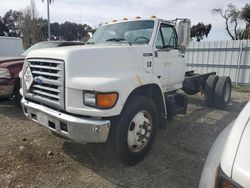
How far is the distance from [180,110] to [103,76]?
83.2 inches

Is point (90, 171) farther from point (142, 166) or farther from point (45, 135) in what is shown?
point (45, 135)

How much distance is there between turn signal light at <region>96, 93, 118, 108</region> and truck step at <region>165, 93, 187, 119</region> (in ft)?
5.62

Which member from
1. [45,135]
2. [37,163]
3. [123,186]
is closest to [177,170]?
[123,186]

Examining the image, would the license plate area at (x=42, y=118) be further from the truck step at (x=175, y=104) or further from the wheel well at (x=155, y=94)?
the truck step at (x=175, y=104)

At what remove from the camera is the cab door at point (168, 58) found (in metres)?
4.46

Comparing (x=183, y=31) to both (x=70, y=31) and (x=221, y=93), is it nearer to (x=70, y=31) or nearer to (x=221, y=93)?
(x=221, y=93)

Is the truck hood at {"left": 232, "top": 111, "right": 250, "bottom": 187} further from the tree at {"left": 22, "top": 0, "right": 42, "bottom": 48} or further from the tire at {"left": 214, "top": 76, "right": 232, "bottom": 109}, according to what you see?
the tree at {"left": 22, "top": 0, "right": 42, "bottom": 48}

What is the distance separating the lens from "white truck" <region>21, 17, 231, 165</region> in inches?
118

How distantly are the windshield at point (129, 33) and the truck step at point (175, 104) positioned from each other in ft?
3.75

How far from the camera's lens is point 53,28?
47781 mm

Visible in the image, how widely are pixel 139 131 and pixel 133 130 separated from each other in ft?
0.39

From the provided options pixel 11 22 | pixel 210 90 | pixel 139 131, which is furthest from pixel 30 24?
pixel 139 131

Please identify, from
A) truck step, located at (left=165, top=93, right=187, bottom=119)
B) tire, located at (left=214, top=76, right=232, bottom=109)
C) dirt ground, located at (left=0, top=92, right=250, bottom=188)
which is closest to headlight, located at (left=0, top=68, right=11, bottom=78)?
dirt ground, located at (left=0, top=92, right=250, bottom=188)

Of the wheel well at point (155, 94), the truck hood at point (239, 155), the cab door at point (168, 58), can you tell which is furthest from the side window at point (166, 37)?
the truck hood at point (239, 155)
